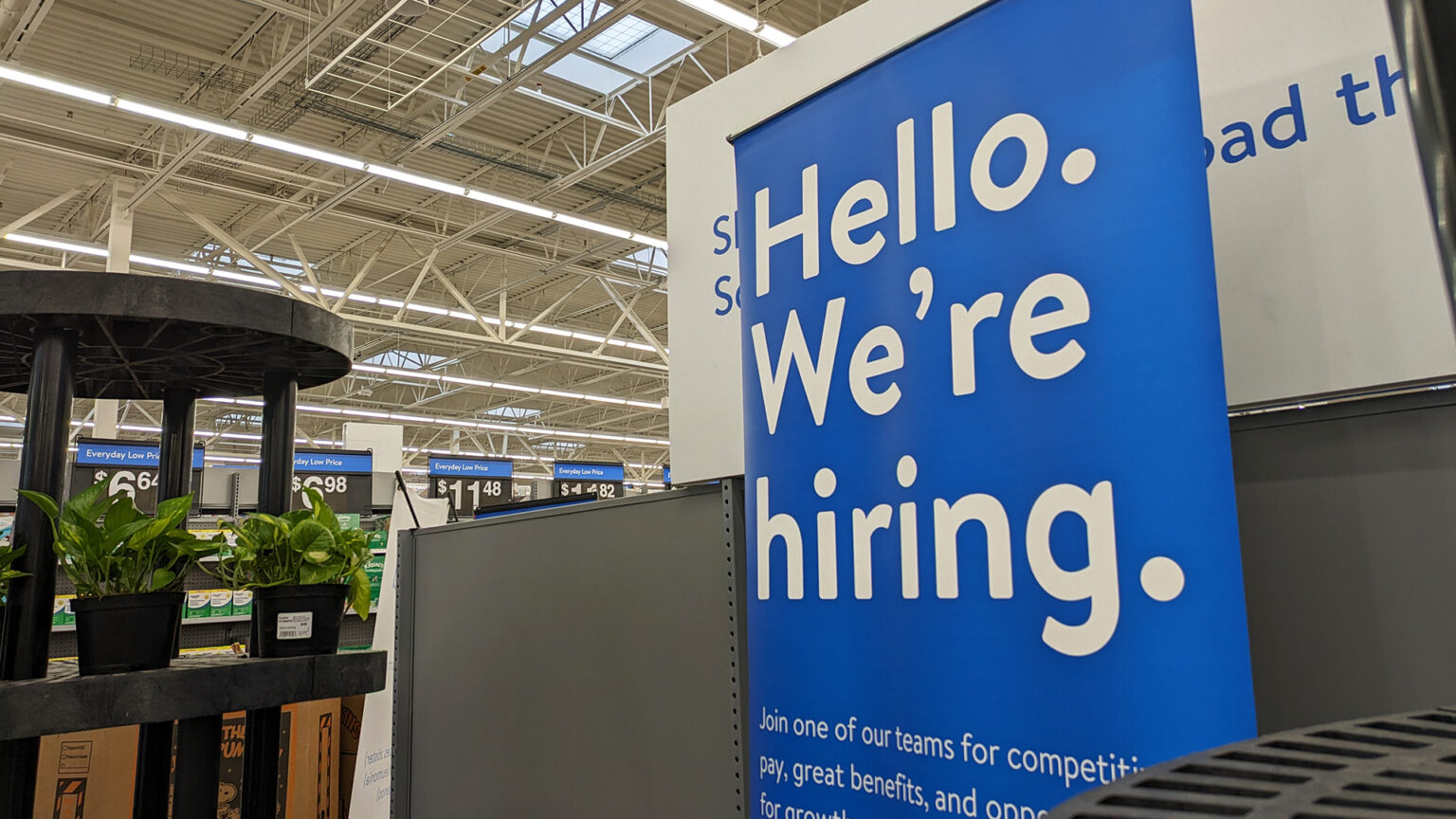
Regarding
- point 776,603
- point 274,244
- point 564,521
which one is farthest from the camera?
point 274,244

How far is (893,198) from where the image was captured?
133 cm

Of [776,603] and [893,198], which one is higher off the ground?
[893,198]

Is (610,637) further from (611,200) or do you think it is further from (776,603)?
(611,200)

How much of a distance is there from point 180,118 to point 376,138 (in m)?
2.85

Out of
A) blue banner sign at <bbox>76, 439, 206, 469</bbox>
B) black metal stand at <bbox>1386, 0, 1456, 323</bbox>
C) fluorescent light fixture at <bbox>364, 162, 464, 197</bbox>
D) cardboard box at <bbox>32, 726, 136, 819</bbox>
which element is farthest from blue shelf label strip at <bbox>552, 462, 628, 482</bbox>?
black metal stand at <bbox>1386, 0, 1456, 323</bbox>

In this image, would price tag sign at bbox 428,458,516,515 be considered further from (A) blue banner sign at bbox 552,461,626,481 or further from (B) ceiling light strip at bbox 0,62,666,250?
(B) ceiling light strip at bbox 0,62,666,250

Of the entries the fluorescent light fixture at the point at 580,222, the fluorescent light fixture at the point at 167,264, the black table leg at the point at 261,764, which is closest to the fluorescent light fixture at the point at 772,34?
the fluorescent light fixture at the point at 580,222

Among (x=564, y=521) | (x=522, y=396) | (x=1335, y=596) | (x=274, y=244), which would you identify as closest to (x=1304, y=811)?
(x=1335, y=596)

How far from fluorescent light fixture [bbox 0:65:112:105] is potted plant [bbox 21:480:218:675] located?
5.77 meters

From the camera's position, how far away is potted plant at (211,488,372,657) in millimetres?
1640

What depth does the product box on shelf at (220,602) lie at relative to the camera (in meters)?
4.66

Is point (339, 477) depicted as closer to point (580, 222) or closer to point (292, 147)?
point (292, 147)

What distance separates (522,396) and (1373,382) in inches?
706

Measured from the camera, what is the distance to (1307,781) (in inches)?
15.4
